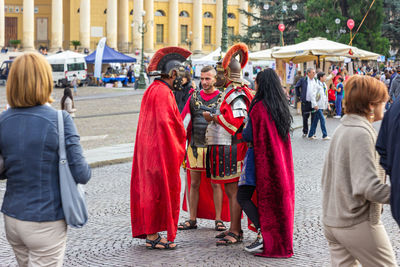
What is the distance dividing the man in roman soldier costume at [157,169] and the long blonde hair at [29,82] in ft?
8.49

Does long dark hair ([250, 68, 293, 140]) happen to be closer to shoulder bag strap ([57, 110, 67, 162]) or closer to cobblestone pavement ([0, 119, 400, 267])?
cobblestone pavement ([0, 119, 400, 267])

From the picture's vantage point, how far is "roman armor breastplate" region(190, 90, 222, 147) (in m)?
7.23

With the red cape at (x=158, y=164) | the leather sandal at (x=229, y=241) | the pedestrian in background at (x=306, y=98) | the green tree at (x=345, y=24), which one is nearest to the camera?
the red cape at (x=158, y=164)

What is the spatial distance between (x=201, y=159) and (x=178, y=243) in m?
0.94

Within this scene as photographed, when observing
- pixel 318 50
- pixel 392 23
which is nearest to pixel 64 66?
pixel 392 23

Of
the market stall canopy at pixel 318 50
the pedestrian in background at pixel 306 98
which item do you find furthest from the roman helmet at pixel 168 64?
the market stall canopy at pixel 318 50

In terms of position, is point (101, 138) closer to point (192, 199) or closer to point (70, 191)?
point (192, 199)

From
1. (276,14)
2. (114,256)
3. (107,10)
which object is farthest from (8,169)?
(107,10)

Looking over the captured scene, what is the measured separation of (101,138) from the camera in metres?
17.6

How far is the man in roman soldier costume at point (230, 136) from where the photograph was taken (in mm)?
6738

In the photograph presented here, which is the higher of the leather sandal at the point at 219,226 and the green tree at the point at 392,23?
the green tree at the point at 392,23

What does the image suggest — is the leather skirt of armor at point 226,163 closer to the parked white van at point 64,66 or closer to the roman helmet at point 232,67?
the roman helmet at point 232,67

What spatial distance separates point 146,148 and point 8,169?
8.34 feet

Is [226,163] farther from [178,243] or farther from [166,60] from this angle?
[166,60]
